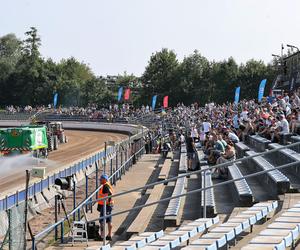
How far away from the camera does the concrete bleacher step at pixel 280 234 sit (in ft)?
29.8

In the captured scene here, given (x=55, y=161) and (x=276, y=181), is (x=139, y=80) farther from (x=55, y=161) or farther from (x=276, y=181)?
(x=276, y=181)

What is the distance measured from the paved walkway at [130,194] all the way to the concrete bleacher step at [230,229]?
4096 millimetres

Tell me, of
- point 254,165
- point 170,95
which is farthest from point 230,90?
point 254,165

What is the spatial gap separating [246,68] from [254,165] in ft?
215

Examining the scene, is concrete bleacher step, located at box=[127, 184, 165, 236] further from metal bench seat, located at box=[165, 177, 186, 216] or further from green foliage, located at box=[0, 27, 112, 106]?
green foliage, located at box=[0, 27, 112, 106]

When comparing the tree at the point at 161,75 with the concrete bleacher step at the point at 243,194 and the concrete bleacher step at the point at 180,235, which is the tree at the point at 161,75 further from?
the concrete bleacher step at the point at 180,235

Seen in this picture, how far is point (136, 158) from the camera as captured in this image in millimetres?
36031

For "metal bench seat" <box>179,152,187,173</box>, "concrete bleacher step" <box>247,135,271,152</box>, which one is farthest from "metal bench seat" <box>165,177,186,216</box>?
"metal bench seat" <box>179,152,187,173</box>

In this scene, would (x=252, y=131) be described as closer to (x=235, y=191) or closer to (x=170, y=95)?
(x=235, y=191)

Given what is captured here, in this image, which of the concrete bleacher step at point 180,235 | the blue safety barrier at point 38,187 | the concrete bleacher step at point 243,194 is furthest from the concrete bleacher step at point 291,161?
the blue safety barrier at point 38,187

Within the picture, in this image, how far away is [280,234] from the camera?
977cm

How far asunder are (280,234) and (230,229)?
1158 millimetres

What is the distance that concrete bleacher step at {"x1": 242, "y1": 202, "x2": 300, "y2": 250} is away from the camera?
909cm

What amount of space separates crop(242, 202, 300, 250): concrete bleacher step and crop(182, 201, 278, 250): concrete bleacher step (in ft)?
1.83
